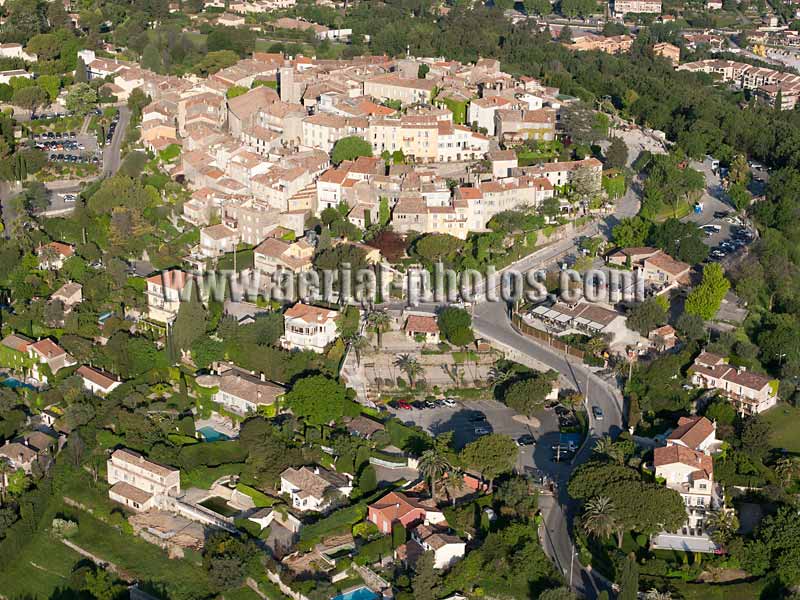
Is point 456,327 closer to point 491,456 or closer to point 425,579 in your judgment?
point 491,456

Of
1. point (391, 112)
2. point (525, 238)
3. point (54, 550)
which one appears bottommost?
point (54, 550)

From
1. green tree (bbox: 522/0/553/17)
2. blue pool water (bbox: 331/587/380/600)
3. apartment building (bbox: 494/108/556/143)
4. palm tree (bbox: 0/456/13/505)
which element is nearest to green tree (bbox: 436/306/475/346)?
blue pool water (bbox: 331/587/380/600)

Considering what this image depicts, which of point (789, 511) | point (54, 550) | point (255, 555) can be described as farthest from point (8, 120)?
point (789, 511)

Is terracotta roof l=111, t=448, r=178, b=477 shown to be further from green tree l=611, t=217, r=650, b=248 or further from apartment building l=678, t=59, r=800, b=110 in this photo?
apartment building l=678, t=59, r=800, b=110

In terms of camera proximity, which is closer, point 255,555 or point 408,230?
point 255,555

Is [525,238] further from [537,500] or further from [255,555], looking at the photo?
[255,555]

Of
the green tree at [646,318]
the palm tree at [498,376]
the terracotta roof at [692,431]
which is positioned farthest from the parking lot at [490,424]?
the green tree at [646,318]
